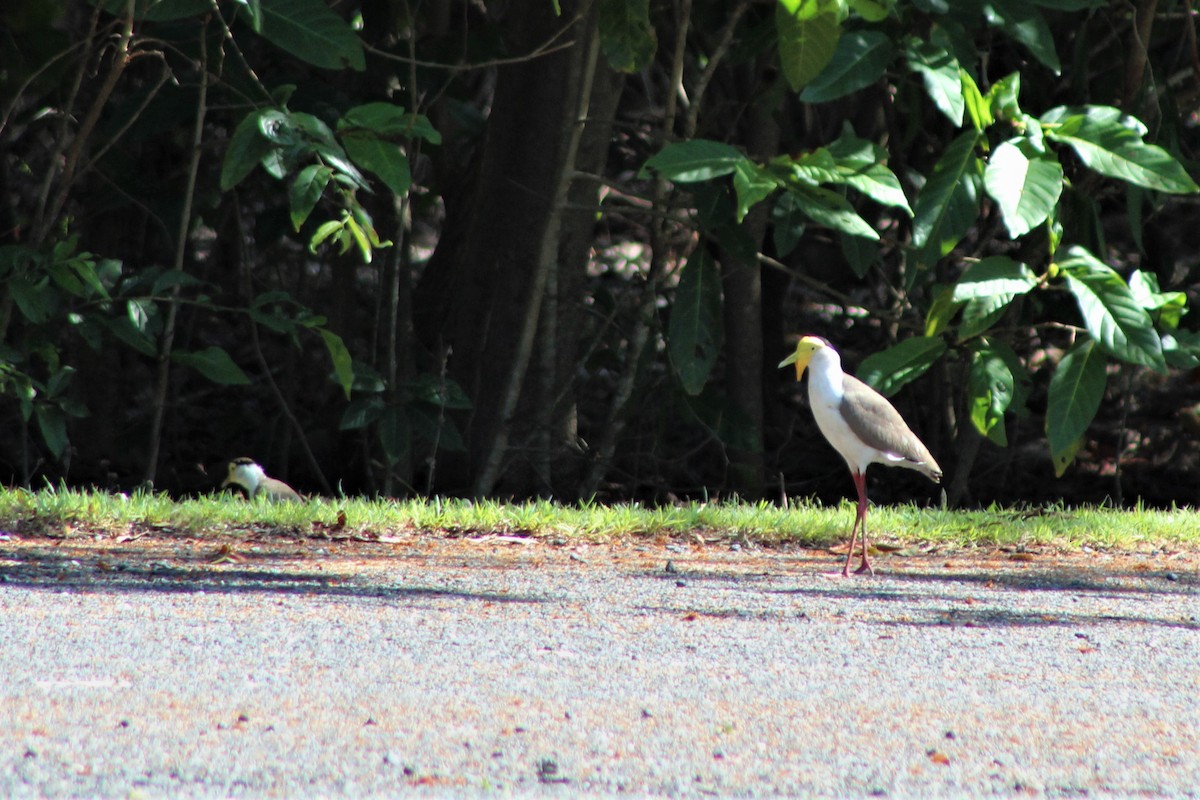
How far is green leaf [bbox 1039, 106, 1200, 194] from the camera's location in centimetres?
637

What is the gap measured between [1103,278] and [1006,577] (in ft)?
4.72

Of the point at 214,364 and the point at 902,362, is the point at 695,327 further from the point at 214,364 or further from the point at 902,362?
the point at 214,364

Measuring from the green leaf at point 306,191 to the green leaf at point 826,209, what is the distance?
1.90m

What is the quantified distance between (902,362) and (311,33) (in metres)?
2.87

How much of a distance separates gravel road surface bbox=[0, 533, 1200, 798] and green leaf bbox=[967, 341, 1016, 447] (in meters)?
0.89

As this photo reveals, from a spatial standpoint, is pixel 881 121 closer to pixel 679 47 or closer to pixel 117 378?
pixel 679 47

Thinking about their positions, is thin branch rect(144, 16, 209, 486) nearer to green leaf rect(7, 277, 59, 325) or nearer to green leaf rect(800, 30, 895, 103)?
green leaf rect(7, 277, 59, 325)

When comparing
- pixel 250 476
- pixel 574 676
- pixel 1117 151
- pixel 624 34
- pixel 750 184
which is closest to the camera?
pixel 574 676

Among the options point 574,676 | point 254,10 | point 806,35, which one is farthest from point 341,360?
point 574,676

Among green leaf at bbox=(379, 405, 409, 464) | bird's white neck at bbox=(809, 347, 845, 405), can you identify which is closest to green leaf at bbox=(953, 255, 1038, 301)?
bird's white neck at bbox=(809, 347, 845, 405)

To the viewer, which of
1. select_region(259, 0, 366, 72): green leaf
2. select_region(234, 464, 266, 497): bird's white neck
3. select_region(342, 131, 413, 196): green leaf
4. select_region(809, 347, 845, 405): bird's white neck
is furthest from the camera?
select_region(234, 464, 266, 497): bird's white neck

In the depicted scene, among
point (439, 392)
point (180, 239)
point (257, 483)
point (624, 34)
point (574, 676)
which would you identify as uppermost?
point (624, 34)

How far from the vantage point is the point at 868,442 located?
6906 millimetres

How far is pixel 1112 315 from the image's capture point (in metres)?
6.32
